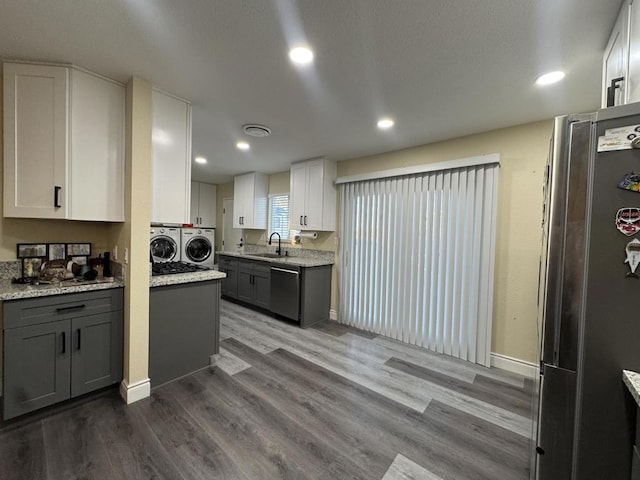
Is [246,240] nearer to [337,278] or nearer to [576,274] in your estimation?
[337,278]

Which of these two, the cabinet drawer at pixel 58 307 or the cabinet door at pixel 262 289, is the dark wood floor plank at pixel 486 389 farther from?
the cabinet drawer at pixel 58 307

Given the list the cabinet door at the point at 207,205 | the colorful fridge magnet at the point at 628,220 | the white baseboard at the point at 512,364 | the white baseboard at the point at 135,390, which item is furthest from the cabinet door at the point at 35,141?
the cabinet door at the point at 207,205

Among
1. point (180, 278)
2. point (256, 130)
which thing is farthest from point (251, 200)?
point (180, 278)

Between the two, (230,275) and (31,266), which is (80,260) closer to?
(31,266)

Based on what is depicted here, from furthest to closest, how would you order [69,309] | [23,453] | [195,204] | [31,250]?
1. [195,204]
2. [31,250]
3. [69,309]
4. [23,453]

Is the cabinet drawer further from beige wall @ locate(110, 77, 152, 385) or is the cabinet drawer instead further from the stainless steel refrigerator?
the stainless steel refrigerator

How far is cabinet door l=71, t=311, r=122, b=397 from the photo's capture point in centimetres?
192

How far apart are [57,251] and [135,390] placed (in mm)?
1352

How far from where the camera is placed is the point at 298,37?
58.7 inches

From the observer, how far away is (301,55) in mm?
1639

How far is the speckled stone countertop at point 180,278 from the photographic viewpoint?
216 cm

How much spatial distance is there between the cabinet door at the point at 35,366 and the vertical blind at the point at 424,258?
9.90ft

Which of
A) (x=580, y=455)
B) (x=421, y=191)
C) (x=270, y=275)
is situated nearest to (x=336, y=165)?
(x=421, y=191)

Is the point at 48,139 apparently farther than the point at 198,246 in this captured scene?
No
